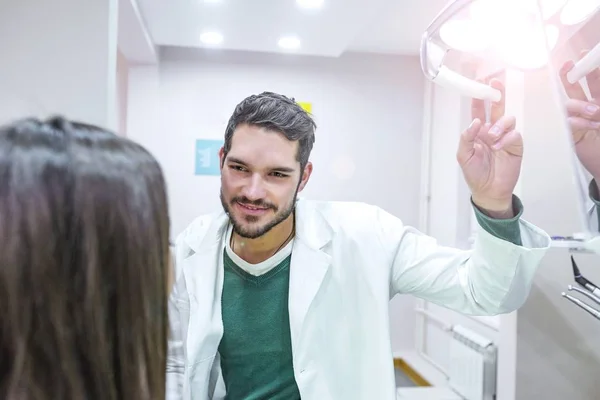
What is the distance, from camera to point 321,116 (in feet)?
12.2

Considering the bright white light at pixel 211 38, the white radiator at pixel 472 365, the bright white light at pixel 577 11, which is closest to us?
the bright white light at pixel 577 11

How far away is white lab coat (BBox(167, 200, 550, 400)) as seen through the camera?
1.14 m

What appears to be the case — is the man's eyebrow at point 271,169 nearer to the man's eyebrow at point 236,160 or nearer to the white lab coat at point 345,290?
the man's eyebrow at point 236,160

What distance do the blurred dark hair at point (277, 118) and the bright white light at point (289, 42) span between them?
188 cm

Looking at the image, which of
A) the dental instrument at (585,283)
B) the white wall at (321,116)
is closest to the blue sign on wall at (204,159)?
the white wall at (321,116)

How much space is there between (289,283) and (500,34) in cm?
77

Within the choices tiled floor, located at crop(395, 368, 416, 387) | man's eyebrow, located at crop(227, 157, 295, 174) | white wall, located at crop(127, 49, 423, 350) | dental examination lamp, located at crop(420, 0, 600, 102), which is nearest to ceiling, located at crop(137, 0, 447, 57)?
white wall, located at crop(127, 49, 423, 350)

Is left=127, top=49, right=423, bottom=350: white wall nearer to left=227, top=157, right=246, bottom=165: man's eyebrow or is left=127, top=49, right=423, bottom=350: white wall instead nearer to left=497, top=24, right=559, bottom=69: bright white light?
left=227, top=157, right=246, bottom=165: man's eyebrow

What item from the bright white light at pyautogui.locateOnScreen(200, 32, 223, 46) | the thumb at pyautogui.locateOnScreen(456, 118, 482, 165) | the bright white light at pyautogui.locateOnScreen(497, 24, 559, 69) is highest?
the bright white light at pyautogui.locateOnScreen(200, 32, 223, 46)

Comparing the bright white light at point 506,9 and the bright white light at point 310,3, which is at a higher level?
the bright white light at point 310,3

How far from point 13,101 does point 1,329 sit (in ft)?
3.62

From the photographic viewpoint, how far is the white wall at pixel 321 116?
357 cm

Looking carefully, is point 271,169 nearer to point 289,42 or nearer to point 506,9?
point 506,9

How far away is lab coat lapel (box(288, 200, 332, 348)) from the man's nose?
0.19 m
